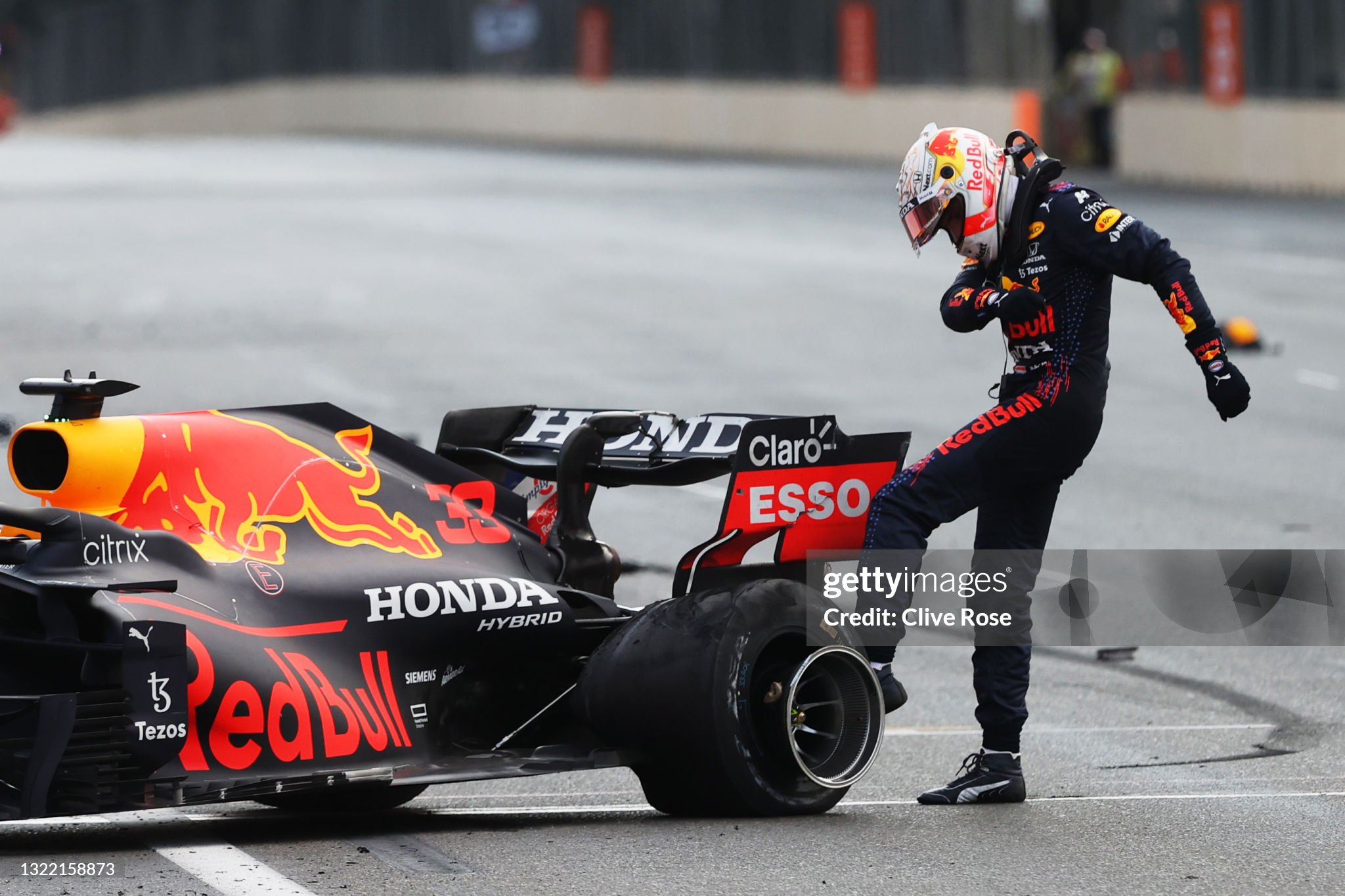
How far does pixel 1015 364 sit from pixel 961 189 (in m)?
0.56

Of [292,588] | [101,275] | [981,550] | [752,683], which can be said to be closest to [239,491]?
[292,588]

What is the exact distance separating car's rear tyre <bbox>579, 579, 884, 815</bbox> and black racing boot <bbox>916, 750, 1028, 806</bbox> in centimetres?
32

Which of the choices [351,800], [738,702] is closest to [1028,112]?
[351,800]

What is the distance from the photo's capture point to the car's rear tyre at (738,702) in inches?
273

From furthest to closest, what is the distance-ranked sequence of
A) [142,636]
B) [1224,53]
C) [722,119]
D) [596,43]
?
[596,43] → [722,119] → [1224,53] → [142,636]

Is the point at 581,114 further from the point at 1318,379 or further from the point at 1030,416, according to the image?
the point at 1030,416

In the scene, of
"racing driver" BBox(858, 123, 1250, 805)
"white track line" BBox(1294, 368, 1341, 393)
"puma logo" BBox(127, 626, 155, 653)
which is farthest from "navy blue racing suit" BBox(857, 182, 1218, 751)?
"white track line" BBox(1294, 368, 1341, 393)

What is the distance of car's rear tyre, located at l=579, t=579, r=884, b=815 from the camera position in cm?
693

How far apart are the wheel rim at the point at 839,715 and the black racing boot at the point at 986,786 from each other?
0.29 meters

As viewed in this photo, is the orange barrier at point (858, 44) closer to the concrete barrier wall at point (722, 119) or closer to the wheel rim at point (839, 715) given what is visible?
the concrete barrier wall at point (722, 119)

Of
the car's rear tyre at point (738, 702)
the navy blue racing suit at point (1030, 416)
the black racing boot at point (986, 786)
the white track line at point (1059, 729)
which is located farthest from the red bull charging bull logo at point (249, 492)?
the white track line at point (1059, 729)

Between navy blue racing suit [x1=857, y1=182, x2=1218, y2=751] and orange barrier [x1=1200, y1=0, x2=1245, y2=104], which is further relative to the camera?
orange barrier [x1=1200, y1=0, x2=1245, y2=104]

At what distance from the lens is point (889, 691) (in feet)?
24.1

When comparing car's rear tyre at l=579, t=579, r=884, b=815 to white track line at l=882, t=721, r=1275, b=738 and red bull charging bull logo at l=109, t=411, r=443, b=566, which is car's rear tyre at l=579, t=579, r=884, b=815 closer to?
red bull charging bull logo at l=109, t=411, r=443, b=566
